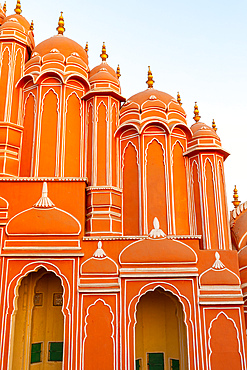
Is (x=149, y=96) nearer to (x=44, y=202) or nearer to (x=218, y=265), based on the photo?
(x=44, y=202)

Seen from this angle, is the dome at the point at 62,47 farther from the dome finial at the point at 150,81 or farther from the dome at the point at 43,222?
the dome at the point at 43,222

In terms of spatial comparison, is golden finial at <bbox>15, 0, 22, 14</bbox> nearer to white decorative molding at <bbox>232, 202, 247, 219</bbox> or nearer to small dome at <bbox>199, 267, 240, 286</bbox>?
white decorative molding at <bbox>232, 202, 247, 219</bbox>

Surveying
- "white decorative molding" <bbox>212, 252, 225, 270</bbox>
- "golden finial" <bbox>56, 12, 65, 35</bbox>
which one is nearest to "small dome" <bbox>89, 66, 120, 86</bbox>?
"golden finial" <bbox>56, 12, 65, 35</bbox>

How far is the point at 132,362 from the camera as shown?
28.7 feet

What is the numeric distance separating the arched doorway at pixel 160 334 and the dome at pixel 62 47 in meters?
8.33

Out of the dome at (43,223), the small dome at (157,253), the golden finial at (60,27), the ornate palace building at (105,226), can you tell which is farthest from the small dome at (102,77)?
the small dome at (157,253)

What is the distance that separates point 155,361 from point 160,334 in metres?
0.70

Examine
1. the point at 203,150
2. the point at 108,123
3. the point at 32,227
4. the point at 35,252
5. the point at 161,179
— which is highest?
the point at 108,123

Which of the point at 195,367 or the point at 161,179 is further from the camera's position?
the point at 161,179

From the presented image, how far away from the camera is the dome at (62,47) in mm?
12781

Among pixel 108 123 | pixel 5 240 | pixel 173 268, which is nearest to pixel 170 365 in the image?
pixel 173 268

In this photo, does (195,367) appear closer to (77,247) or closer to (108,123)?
(77,247)

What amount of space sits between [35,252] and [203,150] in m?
6.35

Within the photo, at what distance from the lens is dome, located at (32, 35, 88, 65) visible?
12781 millimetres
